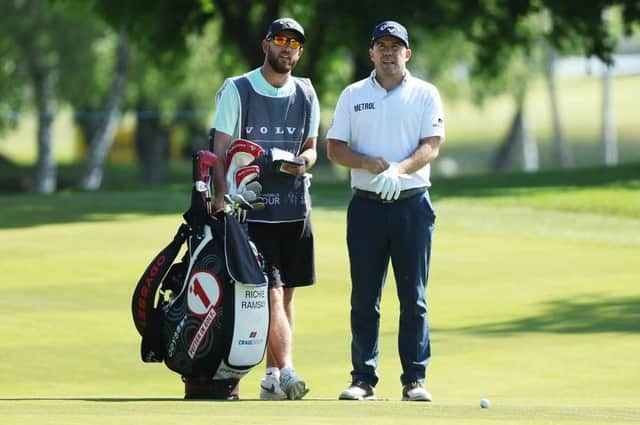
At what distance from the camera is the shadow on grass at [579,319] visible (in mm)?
11938

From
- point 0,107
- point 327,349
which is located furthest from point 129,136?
point 327,349

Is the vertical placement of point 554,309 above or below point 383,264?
below

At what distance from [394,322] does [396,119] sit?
3744 millimetres

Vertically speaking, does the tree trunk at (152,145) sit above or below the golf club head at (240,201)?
below

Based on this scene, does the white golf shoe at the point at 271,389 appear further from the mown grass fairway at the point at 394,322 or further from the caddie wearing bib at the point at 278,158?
the mown grass fairway at the point at 394,322

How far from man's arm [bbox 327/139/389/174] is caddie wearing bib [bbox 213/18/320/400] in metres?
0.14

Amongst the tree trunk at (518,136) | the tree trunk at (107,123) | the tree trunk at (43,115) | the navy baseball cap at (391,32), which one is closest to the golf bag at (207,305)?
the navy baseball cap at (391,32)

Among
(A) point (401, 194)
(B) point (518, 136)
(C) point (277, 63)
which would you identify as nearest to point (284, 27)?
(C) point (277, 63)

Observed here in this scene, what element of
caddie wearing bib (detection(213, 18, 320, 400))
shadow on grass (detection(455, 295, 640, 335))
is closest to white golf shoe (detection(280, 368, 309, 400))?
caddie wearing bib (detection(213, 18, 320, 400))

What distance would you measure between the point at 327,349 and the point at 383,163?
265 cm

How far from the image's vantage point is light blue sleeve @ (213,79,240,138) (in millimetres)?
8883

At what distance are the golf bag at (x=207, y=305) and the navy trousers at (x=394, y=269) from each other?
0.59 meters

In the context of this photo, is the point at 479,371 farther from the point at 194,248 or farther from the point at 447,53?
the point at 447,53

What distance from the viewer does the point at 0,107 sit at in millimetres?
47031
